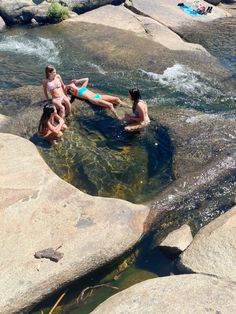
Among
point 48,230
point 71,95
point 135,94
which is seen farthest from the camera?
point 71,95

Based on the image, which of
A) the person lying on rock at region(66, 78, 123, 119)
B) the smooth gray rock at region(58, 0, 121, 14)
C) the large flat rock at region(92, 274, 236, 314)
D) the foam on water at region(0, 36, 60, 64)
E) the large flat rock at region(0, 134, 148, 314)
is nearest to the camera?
the large flat rock at region(92, 274, 236, 314)

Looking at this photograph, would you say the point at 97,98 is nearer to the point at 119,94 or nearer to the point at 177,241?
the point at 119,94

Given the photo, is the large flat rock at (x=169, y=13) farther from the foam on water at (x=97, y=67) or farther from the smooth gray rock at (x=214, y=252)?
the smooth gray rock at (x=214, y=252)

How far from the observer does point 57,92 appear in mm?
10492

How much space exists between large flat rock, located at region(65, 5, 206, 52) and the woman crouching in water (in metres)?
6.48

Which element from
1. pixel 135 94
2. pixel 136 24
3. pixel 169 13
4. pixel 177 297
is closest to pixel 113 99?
pixel 135 94

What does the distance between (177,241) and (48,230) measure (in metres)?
2.02

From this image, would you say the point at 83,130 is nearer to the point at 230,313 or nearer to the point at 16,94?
the point at 16,94

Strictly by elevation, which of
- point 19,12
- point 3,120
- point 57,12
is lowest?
point 19,12

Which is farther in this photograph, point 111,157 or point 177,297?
point 111,157

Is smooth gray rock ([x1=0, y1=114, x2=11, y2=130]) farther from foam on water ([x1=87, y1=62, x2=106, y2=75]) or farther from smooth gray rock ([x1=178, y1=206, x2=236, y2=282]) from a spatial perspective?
smooth gray rock ([x1=178, y1=206, x2=236, y2=282])

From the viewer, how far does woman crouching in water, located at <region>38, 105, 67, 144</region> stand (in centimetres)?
950

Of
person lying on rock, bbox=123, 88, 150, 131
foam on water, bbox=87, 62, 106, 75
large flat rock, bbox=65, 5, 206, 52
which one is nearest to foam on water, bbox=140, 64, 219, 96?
foam on water, bbox=87, 62, 106, 75

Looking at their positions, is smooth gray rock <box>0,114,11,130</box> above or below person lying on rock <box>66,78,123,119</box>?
below
